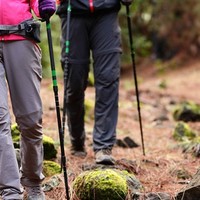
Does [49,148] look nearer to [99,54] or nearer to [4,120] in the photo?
[99,54]

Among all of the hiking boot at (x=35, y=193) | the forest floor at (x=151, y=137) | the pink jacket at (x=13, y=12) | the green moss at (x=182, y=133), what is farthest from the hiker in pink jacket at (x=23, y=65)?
the green moss at (x=182, y=133)

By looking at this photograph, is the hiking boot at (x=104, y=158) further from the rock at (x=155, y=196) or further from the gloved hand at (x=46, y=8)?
the gloved hand at (x=46, y=8)

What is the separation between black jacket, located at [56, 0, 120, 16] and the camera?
5.64m

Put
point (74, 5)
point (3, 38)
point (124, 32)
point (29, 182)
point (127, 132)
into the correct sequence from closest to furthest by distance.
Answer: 1. point (3, 38)
2. point (29, 182)
3. point (74, 5)
4. point (127, 132)
5. point (124, 32)

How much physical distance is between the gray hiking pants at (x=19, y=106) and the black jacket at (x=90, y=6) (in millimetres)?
1643

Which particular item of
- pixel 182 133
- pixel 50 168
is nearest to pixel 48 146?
pixel 50 168

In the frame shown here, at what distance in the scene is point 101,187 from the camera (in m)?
4.29

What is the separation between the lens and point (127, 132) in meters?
8.80

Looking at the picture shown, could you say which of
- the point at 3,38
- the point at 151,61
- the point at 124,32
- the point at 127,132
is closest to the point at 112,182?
the point at 3,38

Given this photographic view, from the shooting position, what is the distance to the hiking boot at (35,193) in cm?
425

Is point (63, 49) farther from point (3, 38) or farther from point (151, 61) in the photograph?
point (151, 61)

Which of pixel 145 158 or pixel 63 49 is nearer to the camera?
pixel 63 49

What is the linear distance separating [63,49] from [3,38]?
6.47 feet

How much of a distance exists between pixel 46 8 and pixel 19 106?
0.80 metres
